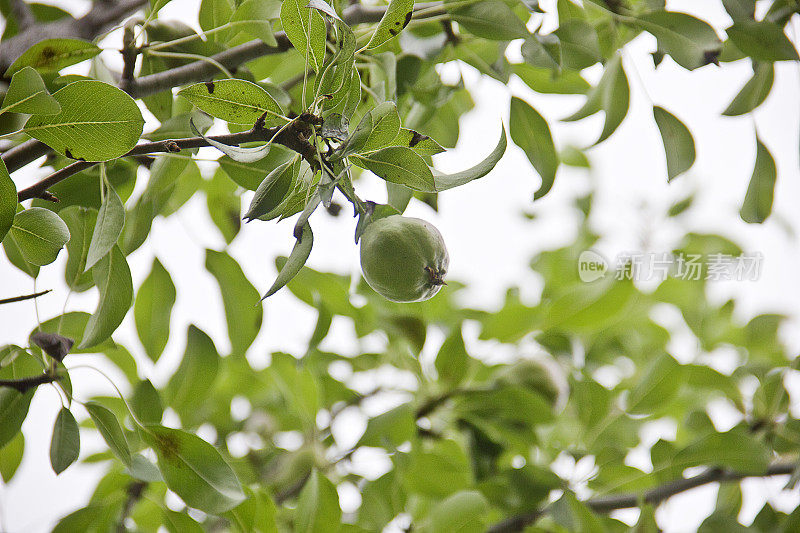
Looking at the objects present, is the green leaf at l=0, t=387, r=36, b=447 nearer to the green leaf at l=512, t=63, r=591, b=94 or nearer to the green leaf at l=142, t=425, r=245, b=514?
the green leaf at l=142, t=425, r=245, b=514

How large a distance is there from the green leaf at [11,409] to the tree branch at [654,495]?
0.52m

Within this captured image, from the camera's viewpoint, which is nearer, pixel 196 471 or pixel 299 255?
pixel 299 255

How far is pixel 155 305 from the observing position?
67 cm

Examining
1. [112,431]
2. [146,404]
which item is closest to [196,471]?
[112,431]

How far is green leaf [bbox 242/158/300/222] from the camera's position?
376 millimetres

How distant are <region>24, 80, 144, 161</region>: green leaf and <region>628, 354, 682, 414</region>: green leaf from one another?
66 cm

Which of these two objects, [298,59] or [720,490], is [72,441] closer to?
[298,59]

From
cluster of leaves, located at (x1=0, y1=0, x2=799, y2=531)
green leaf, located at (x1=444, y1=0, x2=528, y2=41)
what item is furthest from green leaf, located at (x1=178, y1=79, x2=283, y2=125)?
green leaf, located at (x1=444, y1=0, x2=528, y2=41)

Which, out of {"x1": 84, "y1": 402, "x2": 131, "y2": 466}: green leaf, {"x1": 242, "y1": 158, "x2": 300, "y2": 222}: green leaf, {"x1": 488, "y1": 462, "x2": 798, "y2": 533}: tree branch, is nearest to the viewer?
{"x1": 242, "y1": 158, "x2": 300, "y2": 222}: green leaf

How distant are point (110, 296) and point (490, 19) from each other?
40 centimetres

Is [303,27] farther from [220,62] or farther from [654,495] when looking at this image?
[654,495]

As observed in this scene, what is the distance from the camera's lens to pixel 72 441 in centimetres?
49

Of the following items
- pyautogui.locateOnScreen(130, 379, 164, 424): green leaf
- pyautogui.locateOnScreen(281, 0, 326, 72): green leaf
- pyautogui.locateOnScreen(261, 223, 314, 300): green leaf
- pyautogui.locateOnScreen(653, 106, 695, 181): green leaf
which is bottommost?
pyautogui.locateOnScreen(130, 379, 164, 424): green leaf

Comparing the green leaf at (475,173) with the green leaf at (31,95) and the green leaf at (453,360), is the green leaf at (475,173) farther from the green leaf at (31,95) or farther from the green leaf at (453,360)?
the green leaf at (453,360)
